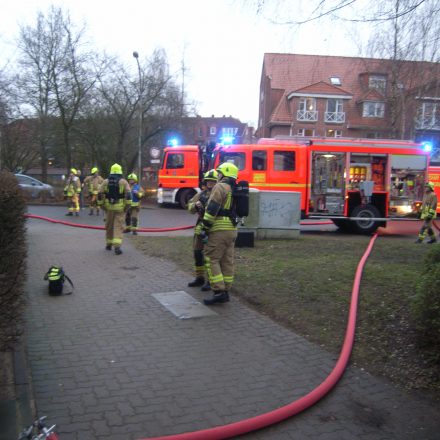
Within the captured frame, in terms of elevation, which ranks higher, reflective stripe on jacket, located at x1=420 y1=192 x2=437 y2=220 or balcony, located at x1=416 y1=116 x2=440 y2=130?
balcony, located at x1=416 y1=116 x2=440 y2=130

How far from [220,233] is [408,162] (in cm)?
983

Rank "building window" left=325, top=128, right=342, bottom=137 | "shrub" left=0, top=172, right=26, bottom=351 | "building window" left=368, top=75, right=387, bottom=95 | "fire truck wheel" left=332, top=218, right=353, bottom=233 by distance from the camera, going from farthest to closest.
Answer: "building window" left=325, top=128, right=342, bottom=137
"building window" left=368, top=75, right=387, bottom=95
"fire truck wheel" left=332, top=218, right=353, bottom=233
"shrub" left=0, top=172, right=26, bottom=351

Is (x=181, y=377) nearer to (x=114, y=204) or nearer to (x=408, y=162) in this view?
(x=114, y=204)

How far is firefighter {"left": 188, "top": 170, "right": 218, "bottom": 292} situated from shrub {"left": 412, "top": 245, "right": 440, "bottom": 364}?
3.00 meters

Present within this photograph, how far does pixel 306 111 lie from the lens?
42.7m

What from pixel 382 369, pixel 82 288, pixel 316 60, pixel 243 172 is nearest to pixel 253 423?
pixel 382 369

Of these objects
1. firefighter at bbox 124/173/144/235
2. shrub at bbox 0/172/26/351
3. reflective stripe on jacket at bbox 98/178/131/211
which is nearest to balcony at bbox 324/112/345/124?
firefighter at bbox 124/173/144/235

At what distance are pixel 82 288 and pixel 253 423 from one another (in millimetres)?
4104

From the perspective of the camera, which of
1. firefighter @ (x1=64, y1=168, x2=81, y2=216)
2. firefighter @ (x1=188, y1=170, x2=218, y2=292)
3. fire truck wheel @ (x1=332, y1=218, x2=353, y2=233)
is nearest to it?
firefighter @ (x1=188, y1=170, x2=218, y2=292)

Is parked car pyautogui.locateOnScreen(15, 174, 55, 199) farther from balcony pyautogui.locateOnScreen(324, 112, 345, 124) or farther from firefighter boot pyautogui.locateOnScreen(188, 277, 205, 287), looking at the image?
balcony pyautogui.locateOnScreen(324, 112, 345, 124)

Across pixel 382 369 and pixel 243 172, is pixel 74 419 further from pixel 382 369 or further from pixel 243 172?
pixel 243 172

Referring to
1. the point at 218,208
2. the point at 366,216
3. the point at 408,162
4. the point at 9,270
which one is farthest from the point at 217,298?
the point at 408,162

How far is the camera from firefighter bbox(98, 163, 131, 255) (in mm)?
9000

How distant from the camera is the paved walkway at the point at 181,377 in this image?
307cm
